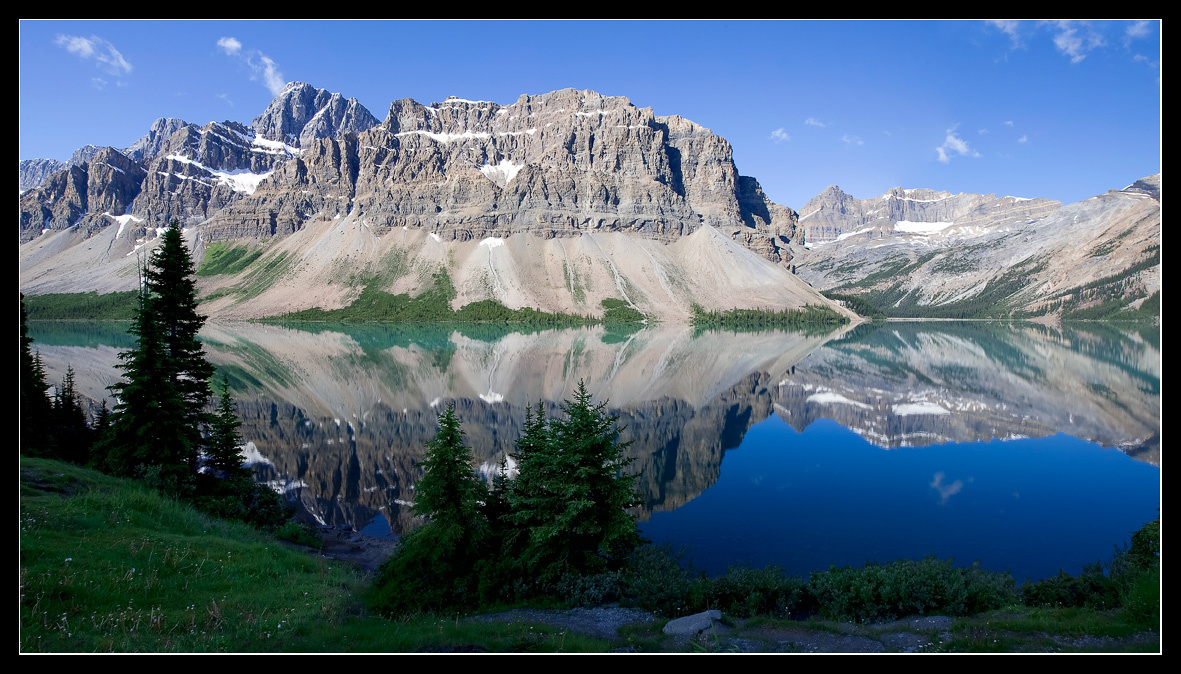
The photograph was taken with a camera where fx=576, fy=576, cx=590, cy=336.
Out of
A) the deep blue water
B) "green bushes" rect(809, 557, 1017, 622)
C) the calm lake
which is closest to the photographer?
"green bushes" rect(809, 557, 1017, 622)

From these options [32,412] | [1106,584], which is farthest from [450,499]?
[32,412]

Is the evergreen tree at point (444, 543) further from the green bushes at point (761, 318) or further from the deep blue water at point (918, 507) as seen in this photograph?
the green bushes at point (761, 318)

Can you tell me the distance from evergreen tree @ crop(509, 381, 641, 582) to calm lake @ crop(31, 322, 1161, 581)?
7.70ft

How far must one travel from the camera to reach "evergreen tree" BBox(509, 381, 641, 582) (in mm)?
15258

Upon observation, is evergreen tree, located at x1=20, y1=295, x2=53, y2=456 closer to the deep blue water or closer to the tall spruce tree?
the tall spruce tree

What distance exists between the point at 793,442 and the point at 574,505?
25769 mm

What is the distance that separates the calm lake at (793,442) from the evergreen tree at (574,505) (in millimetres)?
2346

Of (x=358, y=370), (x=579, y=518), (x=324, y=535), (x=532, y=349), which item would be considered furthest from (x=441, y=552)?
(x=532, y=349)

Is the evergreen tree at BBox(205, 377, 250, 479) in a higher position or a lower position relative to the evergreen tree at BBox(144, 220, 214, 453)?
lower

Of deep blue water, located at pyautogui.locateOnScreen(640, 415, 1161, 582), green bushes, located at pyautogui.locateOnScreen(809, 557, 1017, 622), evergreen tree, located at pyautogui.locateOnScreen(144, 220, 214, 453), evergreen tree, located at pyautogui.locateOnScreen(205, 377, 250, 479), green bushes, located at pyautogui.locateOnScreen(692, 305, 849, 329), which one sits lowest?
deep blue water, located at pyautogui.locateOnScreen(640, 415, 1161, 582)

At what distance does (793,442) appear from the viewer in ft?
122

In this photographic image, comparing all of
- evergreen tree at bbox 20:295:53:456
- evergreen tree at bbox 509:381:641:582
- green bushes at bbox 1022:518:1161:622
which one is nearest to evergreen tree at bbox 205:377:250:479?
evergreen tree at bbox 20:295:53:456

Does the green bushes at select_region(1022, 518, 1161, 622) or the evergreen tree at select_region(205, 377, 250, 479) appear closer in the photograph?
the green bushes at select_region(1022, 518, 1161, 622)
